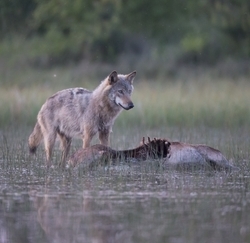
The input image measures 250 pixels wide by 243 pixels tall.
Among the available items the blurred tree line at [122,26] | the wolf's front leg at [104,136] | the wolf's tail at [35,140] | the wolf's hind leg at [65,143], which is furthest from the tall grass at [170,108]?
the blurred tree line at [122,26]

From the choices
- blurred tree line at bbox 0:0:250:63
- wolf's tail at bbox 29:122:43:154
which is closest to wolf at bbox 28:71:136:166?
wolf's tail at bbox 29:122:43:154

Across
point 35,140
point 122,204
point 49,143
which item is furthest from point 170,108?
point 122,204

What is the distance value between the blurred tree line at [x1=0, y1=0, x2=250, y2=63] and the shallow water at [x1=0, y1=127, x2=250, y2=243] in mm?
17618

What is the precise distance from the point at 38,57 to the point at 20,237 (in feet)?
75.1

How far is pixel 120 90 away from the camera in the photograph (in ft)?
34.1

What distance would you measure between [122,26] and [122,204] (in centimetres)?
2250

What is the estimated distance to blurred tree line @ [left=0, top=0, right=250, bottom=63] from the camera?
27375 millimetres

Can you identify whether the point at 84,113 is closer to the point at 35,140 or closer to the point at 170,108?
the point at 35,140

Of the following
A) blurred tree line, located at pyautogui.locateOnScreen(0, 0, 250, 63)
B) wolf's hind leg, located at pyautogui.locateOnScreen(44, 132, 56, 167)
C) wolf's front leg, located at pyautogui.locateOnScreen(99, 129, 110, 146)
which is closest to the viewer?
wolf's front leg, located at pyautogui.locateOnScreen(99, 129, 110, 146)

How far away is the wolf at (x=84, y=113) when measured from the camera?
10328mm

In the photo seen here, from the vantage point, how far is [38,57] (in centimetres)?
2816

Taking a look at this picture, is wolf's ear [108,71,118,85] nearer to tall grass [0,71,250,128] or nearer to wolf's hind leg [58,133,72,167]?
wolf's hind leg [58,133,72,167]

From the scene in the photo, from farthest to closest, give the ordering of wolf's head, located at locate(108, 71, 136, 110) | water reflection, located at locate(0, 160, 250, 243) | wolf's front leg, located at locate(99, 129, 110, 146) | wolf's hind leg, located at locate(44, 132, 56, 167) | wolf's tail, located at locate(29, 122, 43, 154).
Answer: wolf's tail, located at locate(29, 122, 43, 154)
wolf's hind leg, located at locate(44, 132, 56, 167)
wolf's front leg, located at locate(99, 129, 110, 146)
wolf's head, located at locate(108, 71, 136, 110)
water reflection, located at locate(0, 160, 250, 243)

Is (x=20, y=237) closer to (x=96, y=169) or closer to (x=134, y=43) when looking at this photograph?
A: (x=96, y=169)
